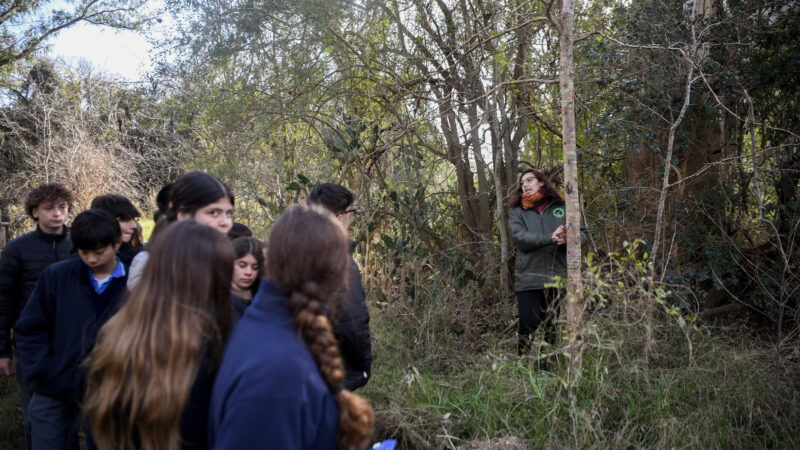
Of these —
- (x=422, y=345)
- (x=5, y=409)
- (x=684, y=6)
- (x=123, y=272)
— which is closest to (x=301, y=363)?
(x=123, y=272)

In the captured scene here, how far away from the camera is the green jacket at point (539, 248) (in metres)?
4.86

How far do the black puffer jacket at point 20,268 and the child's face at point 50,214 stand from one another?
5 centimetres

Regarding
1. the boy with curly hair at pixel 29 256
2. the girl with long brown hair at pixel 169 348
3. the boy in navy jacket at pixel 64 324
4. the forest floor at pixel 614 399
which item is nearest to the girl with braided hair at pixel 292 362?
the girl with long brown hair at pixel 169 348

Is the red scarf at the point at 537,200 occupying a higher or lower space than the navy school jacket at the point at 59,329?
higher

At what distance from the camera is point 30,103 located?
15.9 metres

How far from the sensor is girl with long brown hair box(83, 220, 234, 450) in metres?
1.60

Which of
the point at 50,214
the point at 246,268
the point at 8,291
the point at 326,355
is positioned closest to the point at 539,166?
the point at 246,268

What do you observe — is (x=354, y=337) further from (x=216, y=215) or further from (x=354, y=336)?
(x=216, y=215)

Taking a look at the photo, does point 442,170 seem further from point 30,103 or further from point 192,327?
point 30,103

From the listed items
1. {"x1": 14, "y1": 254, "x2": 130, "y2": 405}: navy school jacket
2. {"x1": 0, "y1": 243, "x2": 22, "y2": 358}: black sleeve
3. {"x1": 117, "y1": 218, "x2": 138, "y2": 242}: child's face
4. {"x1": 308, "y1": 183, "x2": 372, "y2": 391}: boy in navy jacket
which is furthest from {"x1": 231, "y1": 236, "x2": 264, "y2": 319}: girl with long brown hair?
{"x1": 0, "y1": 243, "x2": 22, "y2": 358}: black sleeve

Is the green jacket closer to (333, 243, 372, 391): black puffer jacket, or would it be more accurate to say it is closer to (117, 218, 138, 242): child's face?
(333, 243, 372, 391): black puffer jacket

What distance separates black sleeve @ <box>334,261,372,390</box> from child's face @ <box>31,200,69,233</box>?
2242 mm

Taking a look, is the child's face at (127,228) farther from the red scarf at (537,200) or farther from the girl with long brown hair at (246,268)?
the red scarf at (537,200)

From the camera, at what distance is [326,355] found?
5.04ft
